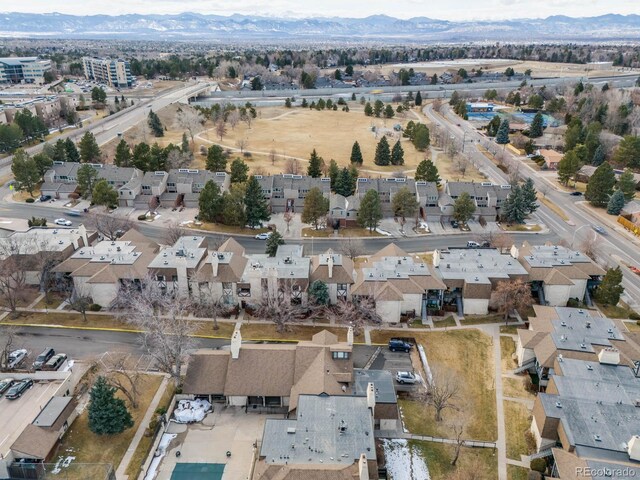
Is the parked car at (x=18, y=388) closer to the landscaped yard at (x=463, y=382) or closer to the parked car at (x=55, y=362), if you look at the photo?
the parked car at (x=55, y=362)

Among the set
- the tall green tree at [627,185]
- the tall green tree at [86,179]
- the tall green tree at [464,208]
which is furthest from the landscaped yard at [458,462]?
the tall green tree at [86,179]

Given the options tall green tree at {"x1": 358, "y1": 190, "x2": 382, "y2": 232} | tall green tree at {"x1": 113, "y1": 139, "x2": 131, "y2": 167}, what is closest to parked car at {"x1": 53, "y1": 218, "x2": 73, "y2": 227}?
tall green tree at {"x1": 113, "y1": 139, "x2": 131, "y2": 167}

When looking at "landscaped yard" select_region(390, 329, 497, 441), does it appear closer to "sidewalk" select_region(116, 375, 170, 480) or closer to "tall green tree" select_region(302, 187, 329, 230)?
"sidewalk" select_region(116, 375, 170, 480)

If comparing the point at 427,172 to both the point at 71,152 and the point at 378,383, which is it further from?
the point at 71,152

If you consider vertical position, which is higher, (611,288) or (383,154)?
(383,154)

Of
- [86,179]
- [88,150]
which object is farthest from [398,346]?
[88,150]

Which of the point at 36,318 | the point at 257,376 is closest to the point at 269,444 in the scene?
the point at 257,376
